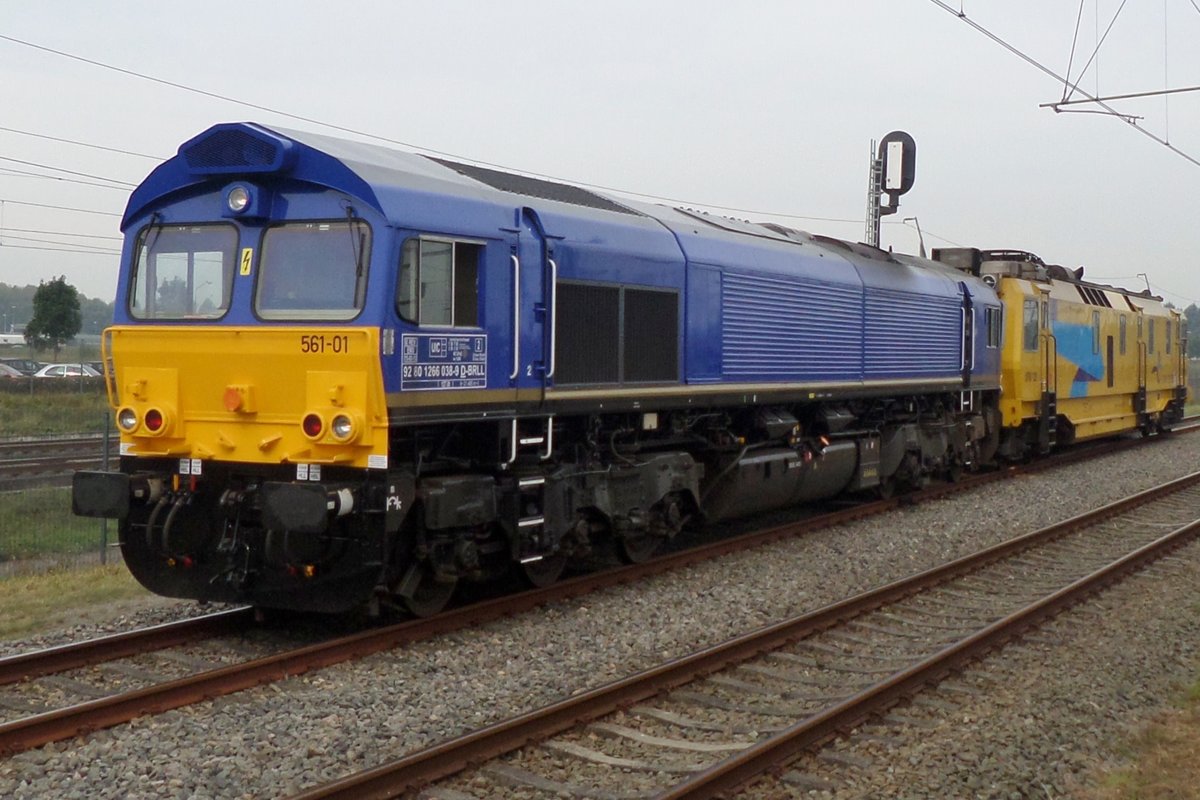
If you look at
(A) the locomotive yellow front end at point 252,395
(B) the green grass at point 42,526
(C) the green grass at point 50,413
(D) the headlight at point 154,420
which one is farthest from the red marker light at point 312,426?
(C) the green grass at point 50,413

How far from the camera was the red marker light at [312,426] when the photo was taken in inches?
323

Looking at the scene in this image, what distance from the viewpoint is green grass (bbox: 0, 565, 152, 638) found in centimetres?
Answer: 972

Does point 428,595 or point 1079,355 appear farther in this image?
point 1079,355

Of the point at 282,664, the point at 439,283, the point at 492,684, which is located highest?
the point at 439,283

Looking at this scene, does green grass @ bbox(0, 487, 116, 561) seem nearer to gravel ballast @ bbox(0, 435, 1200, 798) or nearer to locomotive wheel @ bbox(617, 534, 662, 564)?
locomotive wheel @ bbox(617, 534, 662, 564)

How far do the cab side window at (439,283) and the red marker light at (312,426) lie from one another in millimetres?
941

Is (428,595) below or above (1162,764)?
above

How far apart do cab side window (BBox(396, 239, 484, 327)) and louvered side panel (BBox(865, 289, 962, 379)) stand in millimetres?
7860

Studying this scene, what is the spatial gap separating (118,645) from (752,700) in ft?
14.4

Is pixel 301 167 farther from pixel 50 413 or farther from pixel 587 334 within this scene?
pixel 50 413

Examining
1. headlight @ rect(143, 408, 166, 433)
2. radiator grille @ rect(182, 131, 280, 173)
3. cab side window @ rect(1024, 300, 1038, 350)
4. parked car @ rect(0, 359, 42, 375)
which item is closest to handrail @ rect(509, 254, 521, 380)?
radiator grille @ rect(182, 131, 280, 173)

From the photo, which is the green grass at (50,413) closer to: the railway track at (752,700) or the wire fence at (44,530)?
the wire fence at (44,530)

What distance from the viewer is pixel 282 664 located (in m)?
7.93

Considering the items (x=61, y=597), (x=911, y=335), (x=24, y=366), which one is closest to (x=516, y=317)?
(x=61, y=597)
